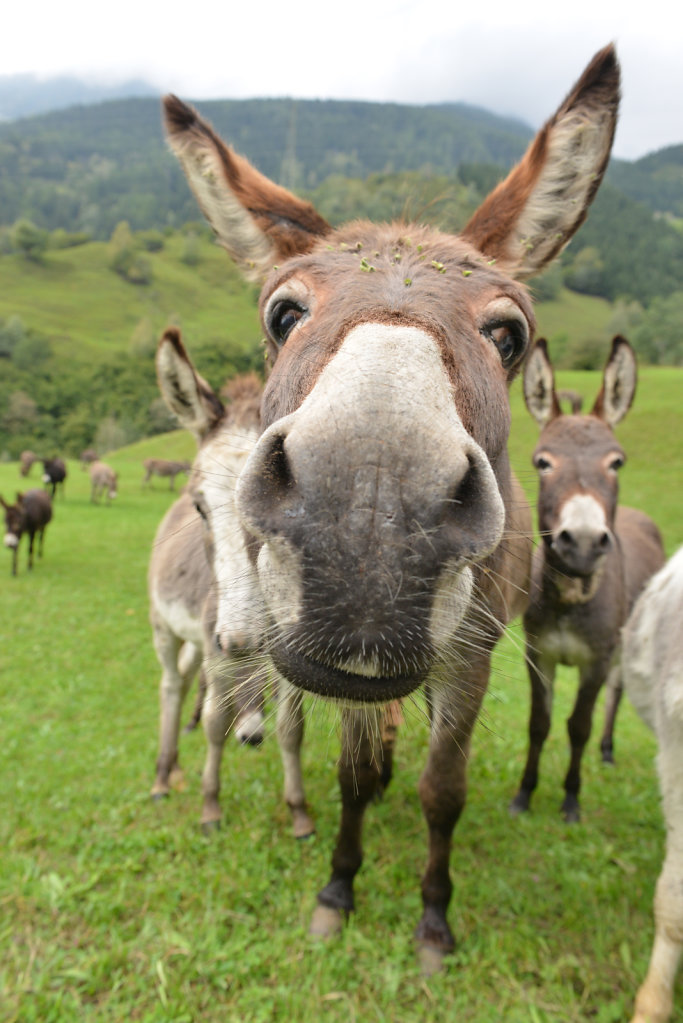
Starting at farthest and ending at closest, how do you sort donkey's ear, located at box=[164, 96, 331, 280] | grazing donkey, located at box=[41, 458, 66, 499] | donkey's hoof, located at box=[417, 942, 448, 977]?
grazing donkey, located at box=[41, 458, 66, 499]
donkey's hoof, located at box=[417, 942, 448, 977]
donkey's ear, located at box=[164, 96, 331, 280]

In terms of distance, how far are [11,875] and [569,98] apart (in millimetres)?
5603

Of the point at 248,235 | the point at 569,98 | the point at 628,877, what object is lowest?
the point at 628,877

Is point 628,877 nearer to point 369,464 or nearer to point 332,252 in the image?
point 369,464

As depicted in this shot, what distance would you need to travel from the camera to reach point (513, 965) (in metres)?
3.30

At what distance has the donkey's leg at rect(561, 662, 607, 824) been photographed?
15.3 ft

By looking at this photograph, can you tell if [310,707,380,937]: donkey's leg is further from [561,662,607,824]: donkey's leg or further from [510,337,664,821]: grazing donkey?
[561,662,607,824]: donkey's leg

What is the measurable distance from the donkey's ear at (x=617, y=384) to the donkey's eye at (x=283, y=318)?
3.20m

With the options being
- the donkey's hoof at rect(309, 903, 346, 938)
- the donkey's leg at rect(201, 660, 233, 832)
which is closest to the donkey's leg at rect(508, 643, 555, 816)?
the donkey's hoof at rect(309, 903, 346, 938)

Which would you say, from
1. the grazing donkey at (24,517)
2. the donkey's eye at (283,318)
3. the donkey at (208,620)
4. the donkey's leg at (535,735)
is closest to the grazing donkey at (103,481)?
the grazing donkey at (24,517)

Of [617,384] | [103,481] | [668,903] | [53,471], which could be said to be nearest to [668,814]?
[668,903]

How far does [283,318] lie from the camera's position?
218 centimetres

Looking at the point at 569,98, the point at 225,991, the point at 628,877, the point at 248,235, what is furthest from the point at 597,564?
the point at 225,991

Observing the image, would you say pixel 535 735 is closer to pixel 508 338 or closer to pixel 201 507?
pixel 201 507

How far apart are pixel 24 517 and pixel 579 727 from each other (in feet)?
43.1
